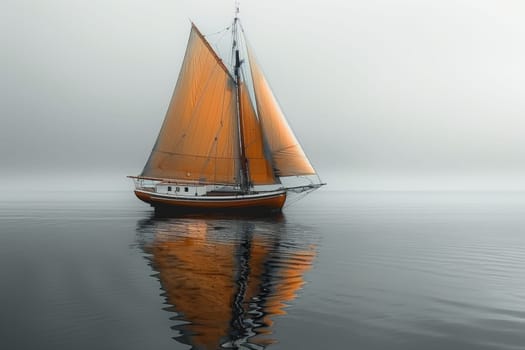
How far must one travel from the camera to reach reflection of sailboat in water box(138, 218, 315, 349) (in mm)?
12109

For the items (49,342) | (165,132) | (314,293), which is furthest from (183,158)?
(49,342)

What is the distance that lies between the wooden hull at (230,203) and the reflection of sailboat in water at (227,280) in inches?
730

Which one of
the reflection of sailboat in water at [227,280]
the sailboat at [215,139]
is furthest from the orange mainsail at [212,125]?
the reflection of sailboat in water at [227,280]

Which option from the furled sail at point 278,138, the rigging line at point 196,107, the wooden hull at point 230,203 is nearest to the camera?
the furled sail at point 278,138

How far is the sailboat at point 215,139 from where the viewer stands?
57875mm

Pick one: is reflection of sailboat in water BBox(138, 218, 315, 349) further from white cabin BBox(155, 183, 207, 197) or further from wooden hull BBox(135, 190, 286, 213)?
white cabin BBox(155, 183, 207, 197)

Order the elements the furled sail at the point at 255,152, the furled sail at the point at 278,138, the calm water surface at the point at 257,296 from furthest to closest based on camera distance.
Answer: the furled sail at the point at 255,152, the furled sail at the point at 278,138, the calm water surface at the point at 257,296

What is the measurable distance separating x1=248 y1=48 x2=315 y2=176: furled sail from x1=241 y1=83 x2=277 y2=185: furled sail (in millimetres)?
1870

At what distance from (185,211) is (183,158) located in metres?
Result: 6.86

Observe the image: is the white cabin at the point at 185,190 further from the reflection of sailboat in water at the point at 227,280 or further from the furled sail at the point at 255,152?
the reflection of sailboat in water at the point at 227,280

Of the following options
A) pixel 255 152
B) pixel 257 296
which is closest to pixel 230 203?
pixel 255 152

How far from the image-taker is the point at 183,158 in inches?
2320

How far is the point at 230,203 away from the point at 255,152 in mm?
7104

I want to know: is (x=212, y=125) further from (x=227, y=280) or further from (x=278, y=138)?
(x=227, y=280)
